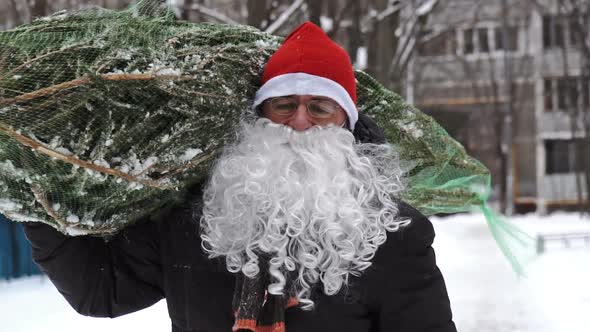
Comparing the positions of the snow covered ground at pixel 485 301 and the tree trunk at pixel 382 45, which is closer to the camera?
the snow covered ground at pixel 485 301

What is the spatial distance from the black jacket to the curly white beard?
0.05 meters

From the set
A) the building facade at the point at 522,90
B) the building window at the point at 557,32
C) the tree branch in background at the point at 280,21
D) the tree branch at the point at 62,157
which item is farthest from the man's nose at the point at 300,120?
the building window at the point at 557,32

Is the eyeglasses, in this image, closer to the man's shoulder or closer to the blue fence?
the man's shoulder

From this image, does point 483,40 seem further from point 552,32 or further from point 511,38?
point 552,32

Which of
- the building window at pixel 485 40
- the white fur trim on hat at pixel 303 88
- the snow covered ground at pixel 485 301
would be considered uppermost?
the building window at pixel 485 40

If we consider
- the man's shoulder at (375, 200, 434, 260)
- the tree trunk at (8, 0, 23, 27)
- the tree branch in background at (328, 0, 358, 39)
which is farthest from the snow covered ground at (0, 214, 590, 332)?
the man's shoulder at (375, 200, 434, 260)

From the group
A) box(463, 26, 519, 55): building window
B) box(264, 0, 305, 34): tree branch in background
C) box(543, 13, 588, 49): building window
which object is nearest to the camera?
box(264, 0, 305, 34): tree branch in background

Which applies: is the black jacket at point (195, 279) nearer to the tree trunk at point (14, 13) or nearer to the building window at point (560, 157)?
the tree trunk at point (14, 13)

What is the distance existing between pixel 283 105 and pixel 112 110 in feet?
1.78

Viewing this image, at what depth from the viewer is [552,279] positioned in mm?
9383

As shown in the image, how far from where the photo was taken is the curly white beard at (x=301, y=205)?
189 cm

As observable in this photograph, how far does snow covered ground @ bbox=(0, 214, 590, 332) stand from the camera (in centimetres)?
Result: 643

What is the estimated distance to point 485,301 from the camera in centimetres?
798

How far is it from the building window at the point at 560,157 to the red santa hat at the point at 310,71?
26.4 m
